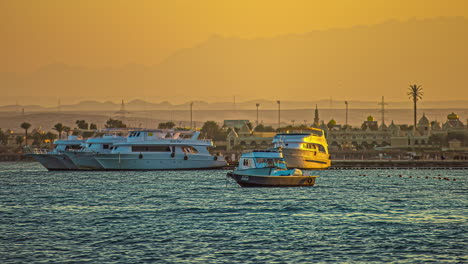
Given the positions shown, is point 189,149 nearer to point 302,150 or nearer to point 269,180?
point 302,150

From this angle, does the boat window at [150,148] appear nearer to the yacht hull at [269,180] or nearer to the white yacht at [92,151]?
the white yacht at [92,151]

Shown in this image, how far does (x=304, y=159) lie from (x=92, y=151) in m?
33.2

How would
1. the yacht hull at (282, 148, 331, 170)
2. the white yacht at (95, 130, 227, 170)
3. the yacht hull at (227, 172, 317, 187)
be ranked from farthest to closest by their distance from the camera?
1. the white yacht at (95, 130, 227, 170)
2. the yacht hull at (282, 148, 331, 170)
3. the yacht hull at (227, 172, 317, 187)

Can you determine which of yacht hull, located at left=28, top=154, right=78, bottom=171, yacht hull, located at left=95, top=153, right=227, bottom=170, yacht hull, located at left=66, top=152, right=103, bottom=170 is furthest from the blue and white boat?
yacht hull, located at left=28, top=154, right=78, bottom=171

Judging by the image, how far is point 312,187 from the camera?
264 ft

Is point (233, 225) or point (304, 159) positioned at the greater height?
point (304, 159)

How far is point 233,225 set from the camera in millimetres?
47969

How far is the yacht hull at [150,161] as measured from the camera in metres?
123

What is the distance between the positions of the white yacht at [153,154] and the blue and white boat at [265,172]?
4902 cm

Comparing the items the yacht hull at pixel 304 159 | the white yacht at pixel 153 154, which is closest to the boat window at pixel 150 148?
the white yacht at pixel 153 154

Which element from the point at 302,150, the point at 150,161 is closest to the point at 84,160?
the point at 150,161

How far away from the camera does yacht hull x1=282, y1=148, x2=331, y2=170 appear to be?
4806 inches

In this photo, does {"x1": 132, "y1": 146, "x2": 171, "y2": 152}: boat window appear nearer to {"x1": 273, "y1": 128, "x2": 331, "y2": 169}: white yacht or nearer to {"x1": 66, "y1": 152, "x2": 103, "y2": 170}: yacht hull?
{"x1": 66, "y1": 152, "x2": 103, "y2": 170}: yacht hull

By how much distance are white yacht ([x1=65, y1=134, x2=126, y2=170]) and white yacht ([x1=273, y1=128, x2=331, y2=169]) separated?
2516cm
